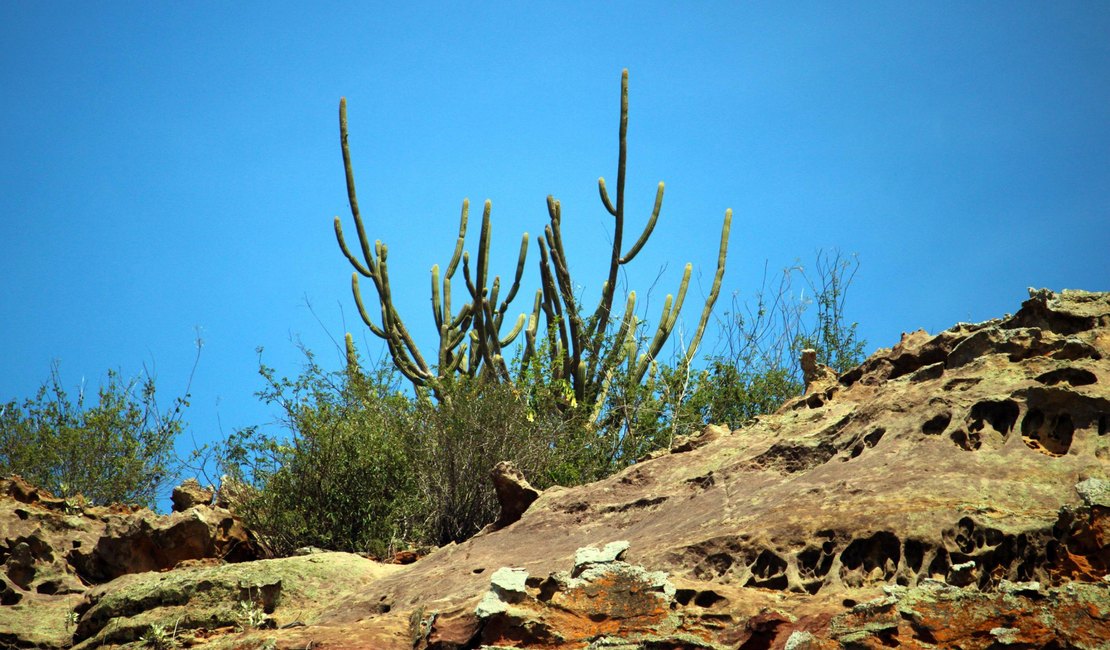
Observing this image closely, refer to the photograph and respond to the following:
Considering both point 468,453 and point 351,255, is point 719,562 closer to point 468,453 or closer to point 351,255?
point 468,453

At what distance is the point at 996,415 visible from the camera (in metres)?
5.77

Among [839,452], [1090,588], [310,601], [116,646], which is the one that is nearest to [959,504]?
[1090,588]

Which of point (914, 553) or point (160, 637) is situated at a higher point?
point (160, 637)

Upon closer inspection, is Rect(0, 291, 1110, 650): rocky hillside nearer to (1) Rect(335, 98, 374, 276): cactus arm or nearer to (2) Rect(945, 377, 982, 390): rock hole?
(2) Rect(945, 377, 982, 390): rock hole

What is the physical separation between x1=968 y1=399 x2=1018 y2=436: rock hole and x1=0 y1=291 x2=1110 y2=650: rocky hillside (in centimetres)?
1

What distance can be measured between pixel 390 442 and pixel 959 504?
555 cm

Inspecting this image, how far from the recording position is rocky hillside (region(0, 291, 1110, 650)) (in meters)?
4.79

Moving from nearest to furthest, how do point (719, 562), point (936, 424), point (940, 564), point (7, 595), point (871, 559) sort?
point (940, 564) → point (871, 559) → point (719, 562) → point (936, 424) → point (7, 595)

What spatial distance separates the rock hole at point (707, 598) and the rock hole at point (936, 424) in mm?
1579

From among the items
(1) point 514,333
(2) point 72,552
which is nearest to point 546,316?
(1) point 514,333

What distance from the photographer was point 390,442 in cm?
965

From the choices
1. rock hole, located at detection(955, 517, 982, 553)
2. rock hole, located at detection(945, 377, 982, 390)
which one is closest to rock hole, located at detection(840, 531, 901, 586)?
rock hole, located at detection(955, 517, 982, 553)

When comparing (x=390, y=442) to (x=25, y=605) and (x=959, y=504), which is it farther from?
(x=959, y=504)

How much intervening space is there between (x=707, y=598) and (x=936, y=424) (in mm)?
1682
